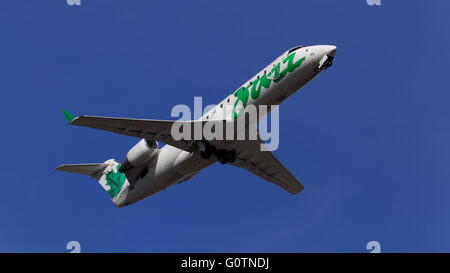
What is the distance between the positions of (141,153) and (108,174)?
6.34 meters

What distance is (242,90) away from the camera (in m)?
30.6

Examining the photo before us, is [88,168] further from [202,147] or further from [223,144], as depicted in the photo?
[223,144]

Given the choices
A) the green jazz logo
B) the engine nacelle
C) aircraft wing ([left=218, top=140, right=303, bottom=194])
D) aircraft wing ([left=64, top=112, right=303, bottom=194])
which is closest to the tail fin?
the engine nacelle

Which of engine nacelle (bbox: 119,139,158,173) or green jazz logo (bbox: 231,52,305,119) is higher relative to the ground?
green jazz logo (bbox: 231,52,305,119)

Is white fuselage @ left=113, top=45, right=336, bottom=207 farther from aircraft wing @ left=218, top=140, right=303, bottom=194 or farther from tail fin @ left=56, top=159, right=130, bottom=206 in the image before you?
aircraft wing @ left=218, top=140, right=303, bottom=194

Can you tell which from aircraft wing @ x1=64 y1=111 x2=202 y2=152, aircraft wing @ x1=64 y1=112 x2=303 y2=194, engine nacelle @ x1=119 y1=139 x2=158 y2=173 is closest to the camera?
aircraft wing @ x1=64 y1=111 x2=202 y2=152

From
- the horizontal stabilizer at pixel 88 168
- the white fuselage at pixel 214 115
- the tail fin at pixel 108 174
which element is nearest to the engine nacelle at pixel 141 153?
the white fuselage at pixel 214 115

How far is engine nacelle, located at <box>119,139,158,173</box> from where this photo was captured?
34.2m

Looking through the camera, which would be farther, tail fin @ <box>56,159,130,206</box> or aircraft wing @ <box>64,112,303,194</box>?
tail fin @ <box>56,159,130,206</box>

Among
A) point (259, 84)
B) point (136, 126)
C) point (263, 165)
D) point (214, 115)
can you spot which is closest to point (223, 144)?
point (214, 115)

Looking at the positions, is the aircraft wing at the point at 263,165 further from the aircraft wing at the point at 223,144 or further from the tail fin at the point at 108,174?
the tail fin at the point at 108,174

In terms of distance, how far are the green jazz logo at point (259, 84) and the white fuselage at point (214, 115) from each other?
2.1 inches

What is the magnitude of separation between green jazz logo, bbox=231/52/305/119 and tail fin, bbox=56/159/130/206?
396 inches

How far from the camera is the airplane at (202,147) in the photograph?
28.8 meters
